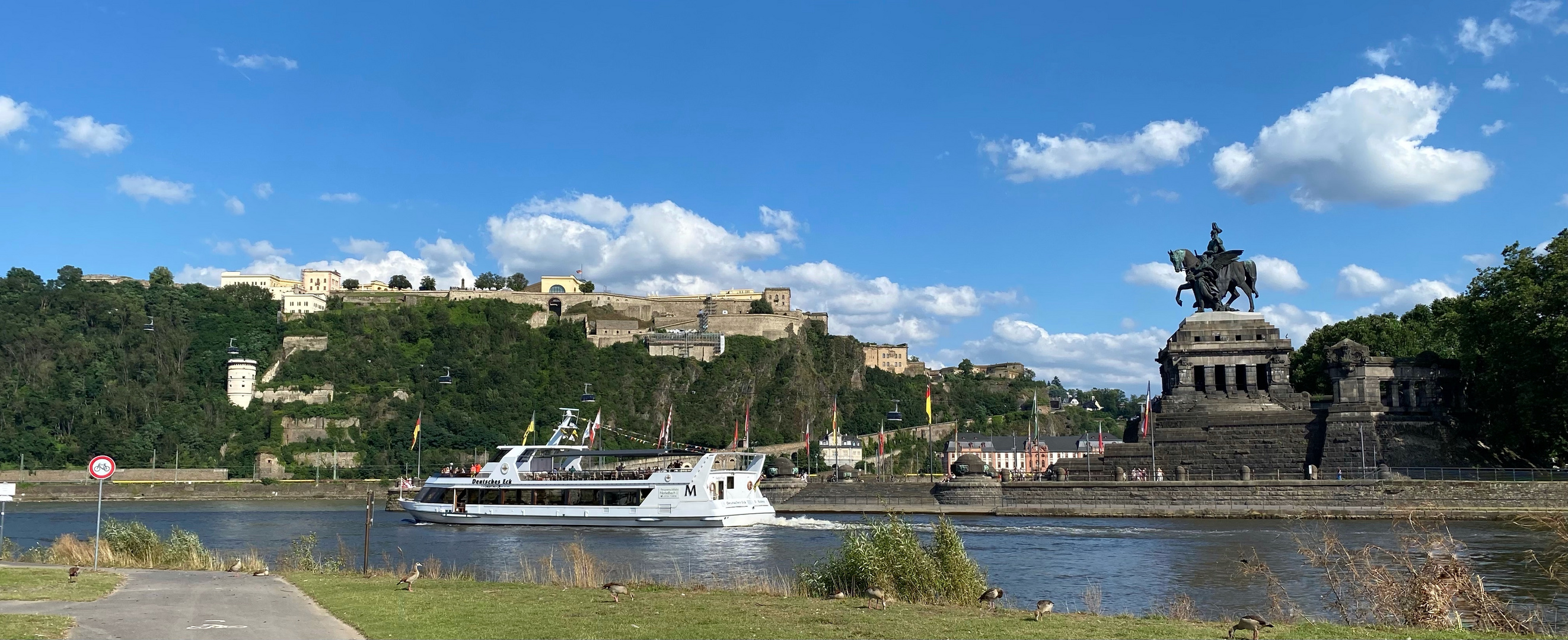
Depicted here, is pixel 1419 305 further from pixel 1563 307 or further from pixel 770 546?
pixel 770 546

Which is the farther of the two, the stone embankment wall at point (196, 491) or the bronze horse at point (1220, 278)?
the stone embankment wall at point (196, 491)

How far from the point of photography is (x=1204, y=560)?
3222cm

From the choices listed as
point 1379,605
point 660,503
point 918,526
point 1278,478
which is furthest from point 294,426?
point 1379,605

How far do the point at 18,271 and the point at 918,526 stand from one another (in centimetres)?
14787

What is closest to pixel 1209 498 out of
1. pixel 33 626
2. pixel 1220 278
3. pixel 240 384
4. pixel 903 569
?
pixel 1220 278

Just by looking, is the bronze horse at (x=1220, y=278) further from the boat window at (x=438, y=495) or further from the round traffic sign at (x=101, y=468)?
the round traffic sign at (x=101, y=468)

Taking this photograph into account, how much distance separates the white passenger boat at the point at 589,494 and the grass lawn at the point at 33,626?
36.4 meters

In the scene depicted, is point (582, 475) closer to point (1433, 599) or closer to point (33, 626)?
point (33, 626)

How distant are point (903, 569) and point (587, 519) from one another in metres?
34.7

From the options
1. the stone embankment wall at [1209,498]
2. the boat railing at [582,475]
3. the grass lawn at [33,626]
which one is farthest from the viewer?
the boat railing at [582,475]

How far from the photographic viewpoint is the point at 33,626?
13.2 meters

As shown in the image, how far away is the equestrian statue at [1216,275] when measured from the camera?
5906cm

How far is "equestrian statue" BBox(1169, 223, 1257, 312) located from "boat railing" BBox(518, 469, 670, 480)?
97.2ft

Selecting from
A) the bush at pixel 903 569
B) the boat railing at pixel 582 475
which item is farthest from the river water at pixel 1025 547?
the bush at pixel 903 569
